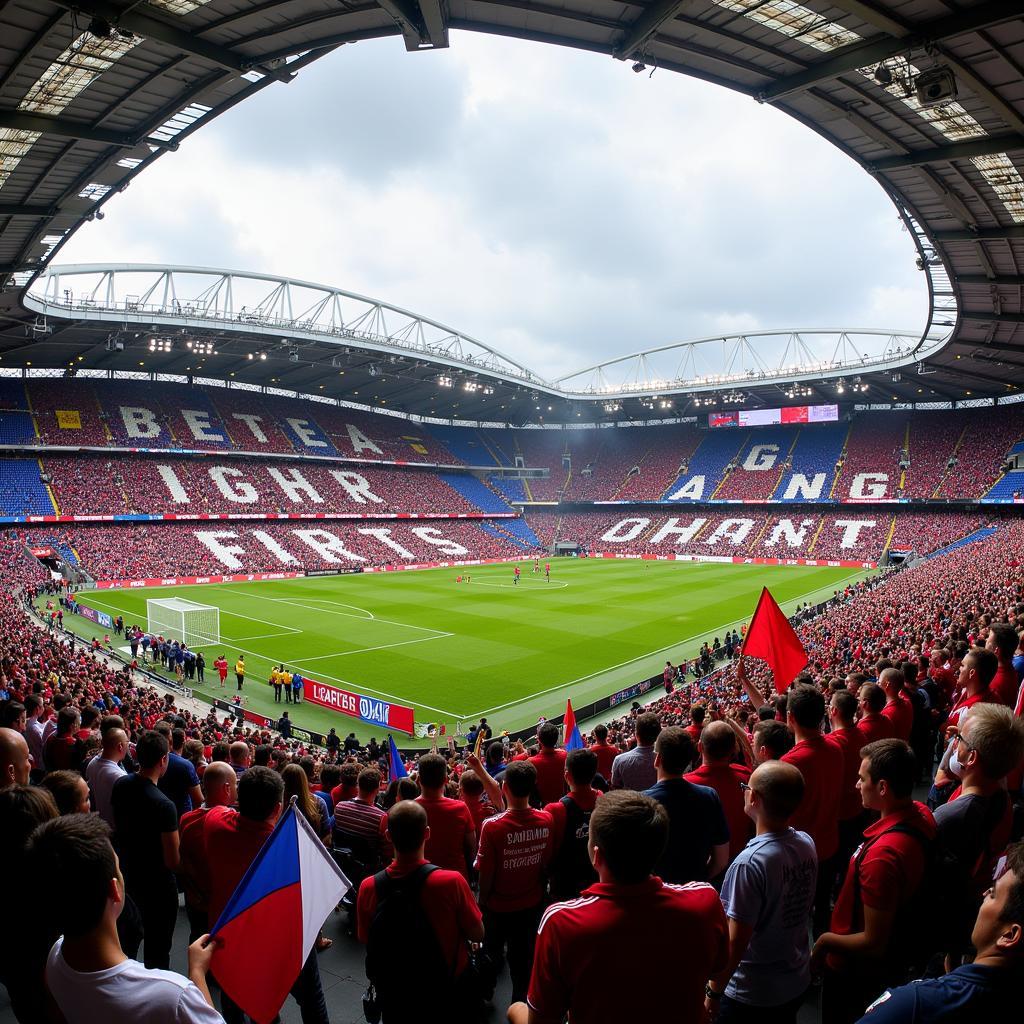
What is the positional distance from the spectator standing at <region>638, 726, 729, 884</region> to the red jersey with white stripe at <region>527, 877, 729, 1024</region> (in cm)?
157

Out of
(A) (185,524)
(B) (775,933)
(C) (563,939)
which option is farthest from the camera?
(A) (185,524)

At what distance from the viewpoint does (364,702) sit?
798 inches

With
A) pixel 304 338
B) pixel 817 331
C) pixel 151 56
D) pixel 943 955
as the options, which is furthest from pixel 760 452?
pixel 943 955

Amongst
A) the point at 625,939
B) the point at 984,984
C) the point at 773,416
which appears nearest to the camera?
the point at 984,984

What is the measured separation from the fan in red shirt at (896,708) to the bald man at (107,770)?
6.60m

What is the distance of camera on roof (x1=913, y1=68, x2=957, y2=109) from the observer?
488 inches

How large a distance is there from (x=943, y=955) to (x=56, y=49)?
770 inches

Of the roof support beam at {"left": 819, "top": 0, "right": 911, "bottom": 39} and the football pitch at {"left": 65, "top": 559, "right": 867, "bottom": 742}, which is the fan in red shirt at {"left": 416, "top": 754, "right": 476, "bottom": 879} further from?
the football pitch at {"left": 65, "top": 559, "right": 867, "bottom": 742}

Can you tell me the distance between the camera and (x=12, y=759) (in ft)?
15.1

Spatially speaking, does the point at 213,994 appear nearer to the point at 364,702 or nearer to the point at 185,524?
the point at 364,702

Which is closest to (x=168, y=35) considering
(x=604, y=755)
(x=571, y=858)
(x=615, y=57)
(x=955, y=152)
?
(x=615, y=57)

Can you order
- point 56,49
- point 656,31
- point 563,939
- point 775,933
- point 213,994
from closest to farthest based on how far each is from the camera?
point 563,939 < point 775,933 < point 213,994 < point 656,31 < point 56,49

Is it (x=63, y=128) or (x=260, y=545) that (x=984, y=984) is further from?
(x=260, y=545)

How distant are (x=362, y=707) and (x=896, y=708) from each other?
16495 mm
